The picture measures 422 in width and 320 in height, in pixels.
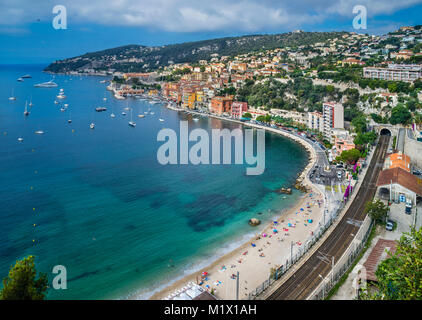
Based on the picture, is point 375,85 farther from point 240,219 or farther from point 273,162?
point 240,219

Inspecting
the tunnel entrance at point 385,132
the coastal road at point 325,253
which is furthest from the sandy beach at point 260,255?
the tunnel entrance at point 385,132

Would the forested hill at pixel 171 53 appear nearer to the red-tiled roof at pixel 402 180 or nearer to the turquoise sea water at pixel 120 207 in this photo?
the turquoise sea water at pixel 120 207

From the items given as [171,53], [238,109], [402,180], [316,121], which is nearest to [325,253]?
[402,180]

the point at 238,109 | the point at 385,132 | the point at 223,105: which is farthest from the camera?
the point at 223,105

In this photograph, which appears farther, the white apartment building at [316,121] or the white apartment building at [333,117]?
the white apartment building at [316,121]

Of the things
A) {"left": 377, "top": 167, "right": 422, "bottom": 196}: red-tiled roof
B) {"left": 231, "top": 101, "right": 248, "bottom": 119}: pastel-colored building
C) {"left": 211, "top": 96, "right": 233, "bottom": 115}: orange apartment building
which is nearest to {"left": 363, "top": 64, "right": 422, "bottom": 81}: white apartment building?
{"left": 231, "top": 101, "right": 248, "bottom": 119}: pastel-colored building

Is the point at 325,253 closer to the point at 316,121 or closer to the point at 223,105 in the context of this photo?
the point at 316,121
